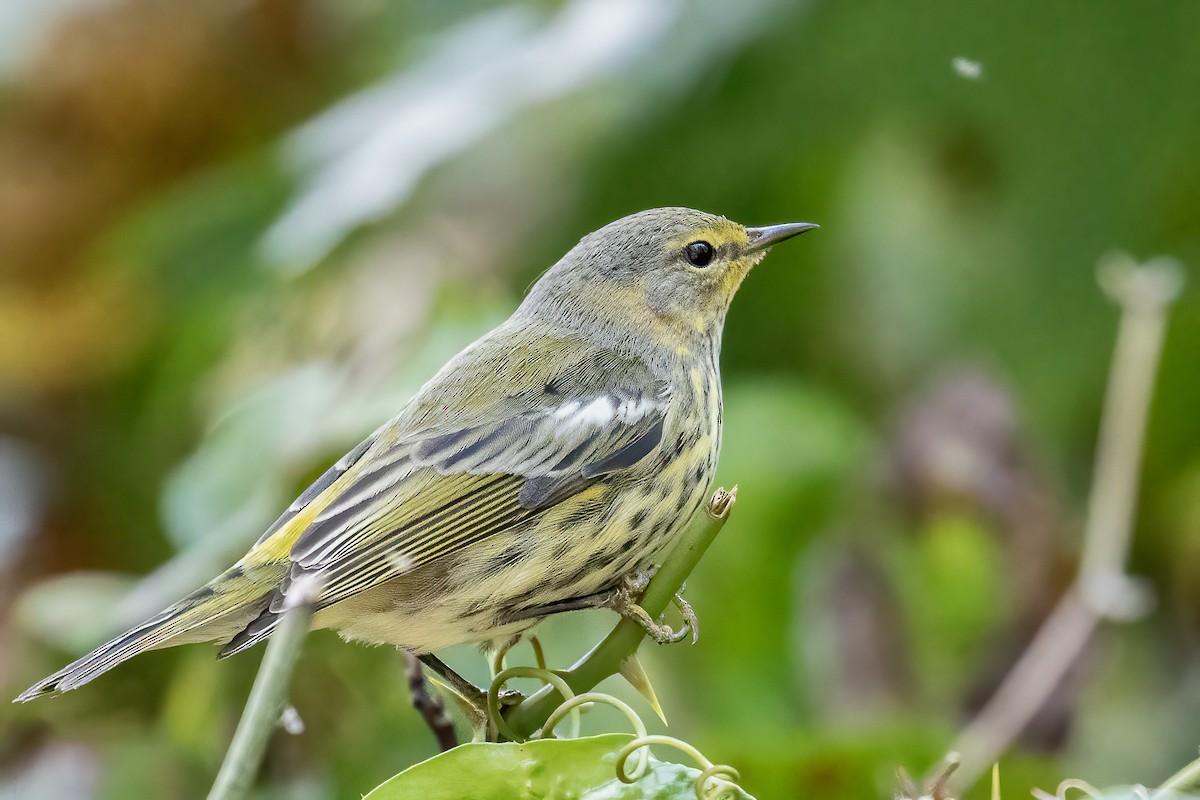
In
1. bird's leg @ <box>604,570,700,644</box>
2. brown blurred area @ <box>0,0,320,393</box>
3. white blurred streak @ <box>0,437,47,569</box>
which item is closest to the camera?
bird's leg @ <box>604,570,700,644</box>

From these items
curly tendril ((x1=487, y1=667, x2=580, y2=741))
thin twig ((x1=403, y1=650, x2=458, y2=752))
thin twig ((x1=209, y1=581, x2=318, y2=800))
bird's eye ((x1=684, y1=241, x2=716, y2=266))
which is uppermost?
bird's eye ((x1=684, y1=241, x2=716, y2=266))

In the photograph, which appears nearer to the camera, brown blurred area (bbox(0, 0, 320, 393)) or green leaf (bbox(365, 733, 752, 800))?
green leaf (bbox(365, 733, 752, 800))

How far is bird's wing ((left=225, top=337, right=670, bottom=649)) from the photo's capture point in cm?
170

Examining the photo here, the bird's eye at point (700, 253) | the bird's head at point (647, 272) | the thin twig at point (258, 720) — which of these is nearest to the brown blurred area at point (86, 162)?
the bird's head at point (647, 272)

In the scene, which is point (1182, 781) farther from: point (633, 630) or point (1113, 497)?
point (1113, 497)

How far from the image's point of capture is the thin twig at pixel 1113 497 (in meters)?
2.18

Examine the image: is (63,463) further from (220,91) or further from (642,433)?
(642,433)

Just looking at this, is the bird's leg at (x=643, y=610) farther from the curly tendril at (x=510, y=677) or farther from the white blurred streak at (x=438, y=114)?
the white blurred streak at (x=438, y=114)

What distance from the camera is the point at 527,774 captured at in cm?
113

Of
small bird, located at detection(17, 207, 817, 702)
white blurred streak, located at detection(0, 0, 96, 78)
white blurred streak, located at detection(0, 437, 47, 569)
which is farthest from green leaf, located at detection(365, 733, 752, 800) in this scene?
white blurred streak, located at detection(0, 0, 96, 78)

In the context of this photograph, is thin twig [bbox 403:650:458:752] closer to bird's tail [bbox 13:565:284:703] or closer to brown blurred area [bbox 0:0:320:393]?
bird's tail [bbox 13:565:284:703]

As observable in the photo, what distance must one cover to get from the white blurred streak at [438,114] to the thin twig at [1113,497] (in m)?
0.90

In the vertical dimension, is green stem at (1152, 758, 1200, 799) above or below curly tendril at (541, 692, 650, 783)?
below

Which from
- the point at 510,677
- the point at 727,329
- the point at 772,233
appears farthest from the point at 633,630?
the point at 727,329
